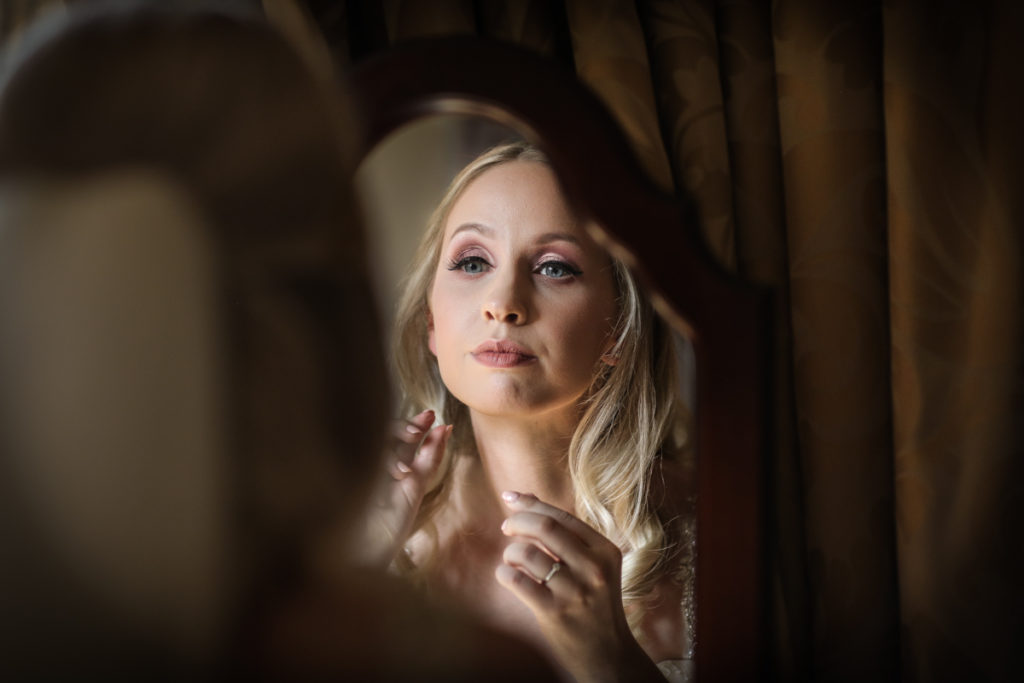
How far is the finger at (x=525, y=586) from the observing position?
0.44 metres

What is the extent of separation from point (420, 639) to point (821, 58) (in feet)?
2.09

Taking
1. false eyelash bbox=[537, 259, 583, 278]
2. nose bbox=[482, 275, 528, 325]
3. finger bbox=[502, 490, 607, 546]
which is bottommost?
finger bbox=[502, 490, 607, 546]

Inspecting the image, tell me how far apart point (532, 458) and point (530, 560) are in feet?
0.27

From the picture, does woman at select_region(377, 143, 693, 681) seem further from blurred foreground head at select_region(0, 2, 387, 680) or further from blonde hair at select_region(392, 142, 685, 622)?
blurred foreground head at select_region(0, 2, 387, 680)

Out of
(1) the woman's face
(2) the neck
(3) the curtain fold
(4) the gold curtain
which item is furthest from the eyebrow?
(3) the curtain fold

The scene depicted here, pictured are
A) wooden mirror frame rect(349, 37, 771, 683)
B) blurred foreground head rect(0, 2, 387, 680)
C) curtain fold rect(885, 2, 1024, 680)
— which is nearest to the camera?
blurred foreground head rect(0, 2, 387, 680)

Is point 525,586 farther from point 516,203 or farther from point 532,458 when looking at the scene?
point 516,203

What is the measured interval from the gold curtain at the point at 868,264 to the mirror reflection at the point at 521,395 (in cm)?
22

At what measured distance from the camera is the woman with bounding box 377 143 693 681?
480 mm

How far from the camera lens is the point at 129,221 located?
22cm

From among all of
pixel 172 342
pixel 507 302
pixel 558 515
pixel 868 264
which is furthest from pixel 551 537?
pixel 868 264

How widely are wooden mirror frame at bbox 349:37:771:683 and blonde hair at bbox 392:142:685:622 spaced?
0.07 meters

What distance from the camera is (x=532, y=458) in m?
0.51

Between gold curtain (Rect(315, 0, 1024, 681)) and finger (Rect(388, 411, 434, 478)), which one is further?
gold curtain (Rect(315, 0, 1024, 681))
